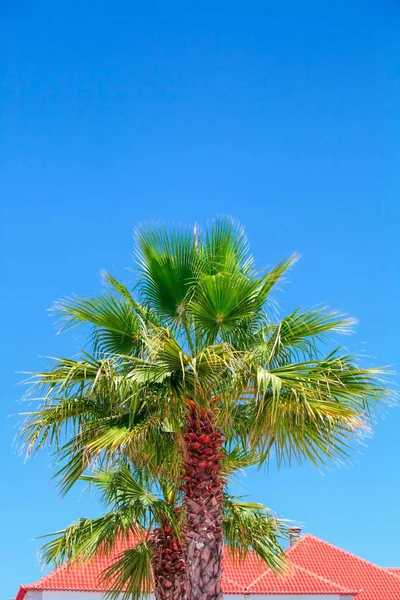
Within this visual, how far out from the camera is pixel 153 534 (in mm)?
15672

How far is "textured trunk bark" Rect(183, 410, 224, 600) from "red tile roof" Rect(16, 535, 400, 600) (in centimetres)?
1702

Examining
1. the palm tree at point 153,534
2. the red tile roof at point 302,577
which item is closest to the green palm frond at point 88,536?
the palm tree at point 153,534

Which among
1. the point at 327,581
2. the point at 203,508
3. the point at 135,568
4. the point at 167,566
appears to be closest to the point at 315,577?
the point at 327,581

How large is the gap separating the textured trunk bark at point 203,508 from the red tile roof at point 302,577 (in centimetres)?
1702

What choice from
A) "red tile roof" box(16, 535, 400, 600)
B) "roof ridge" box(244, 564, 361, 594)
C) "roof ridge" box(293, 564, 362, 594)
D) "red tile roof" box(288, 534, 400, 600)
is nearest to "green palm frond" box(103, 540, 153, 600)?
"red tile roof" box(16, 535, 400, 600)

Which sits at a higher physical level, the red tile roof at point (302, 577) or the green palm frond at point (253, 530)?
the red tile roof at point (302, 577)

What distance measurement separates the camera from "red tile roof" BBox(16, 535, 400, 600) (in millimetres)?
30389

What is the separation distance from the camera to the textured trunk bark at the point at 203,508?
11977mm

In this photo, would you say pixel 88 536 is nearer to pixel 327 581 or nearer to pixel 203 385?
pixel 203 385

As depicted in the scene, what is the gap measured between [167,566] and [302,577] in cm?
1760

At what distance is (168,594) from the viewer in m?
15.1

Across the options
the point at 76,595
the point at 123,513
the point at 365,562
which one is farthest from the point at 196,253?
the point at 365,562

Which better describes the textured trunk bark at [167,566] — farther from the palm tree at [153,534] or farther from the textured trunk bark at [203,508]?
the textured trunk bark at [203,508]

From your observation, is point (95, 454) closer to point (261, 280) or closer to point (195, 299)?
point (195, 299)
